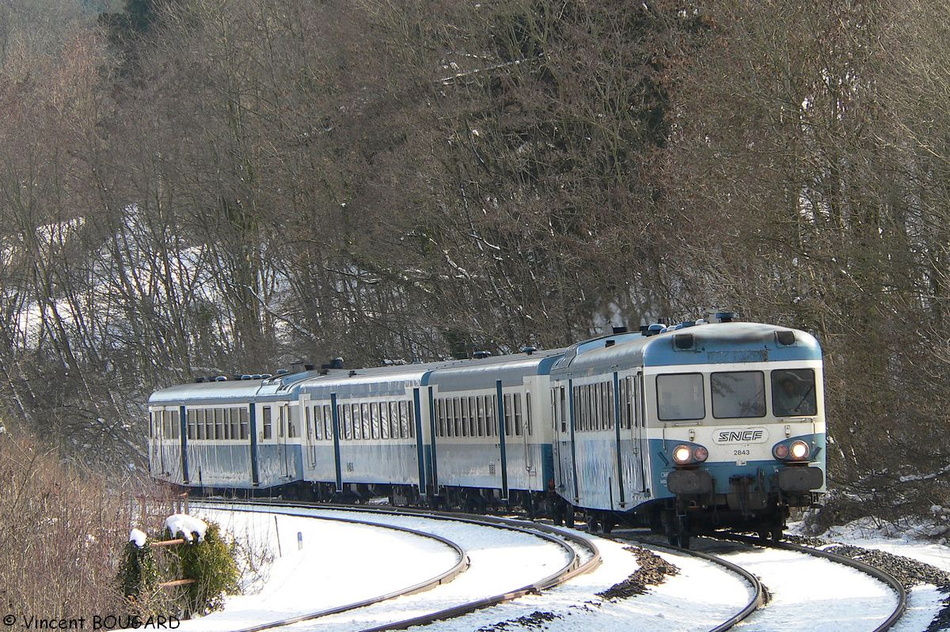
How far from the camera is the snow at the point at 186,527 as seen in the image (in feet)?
51.3

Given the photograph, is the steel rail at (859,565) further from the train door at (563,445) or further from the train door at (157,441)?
the train door at (157,441)

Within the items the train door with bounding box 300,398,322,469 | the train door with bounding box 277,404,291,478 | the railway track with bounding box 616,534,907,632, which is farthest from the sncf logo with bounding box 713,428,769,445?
the train door with bounding box 277,404,291,478

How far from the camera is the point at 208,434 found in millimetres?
36500

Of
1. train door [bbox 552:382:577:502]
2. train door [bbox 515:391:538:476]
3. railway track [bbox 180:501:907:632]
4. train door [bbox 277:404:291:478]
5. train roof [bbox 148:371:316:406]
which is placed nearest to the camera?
railway track [bbox 180:501:907:632]

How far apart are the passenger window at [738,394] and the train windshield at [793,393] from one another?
159mm

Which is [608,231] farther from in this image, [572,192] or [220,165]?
[220,165]

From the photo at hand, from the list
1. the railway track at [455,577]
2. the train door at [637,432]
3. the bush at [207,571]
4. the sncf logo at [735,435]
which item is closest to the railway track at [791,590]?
the train door at [637,432]

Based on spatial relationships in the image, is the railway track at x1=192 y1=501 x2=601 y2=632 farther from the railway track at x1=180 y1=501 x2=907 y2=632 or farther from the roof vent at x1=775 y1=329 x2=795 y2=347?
the roof vent at x1=775 y1=329 x2=795 y2=347

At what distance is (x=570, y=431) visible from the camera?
20.7 metres

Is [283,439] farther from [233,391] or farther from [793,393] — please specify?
[793,393]

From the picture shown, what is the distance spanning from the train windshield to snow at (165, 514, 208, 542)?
633cm

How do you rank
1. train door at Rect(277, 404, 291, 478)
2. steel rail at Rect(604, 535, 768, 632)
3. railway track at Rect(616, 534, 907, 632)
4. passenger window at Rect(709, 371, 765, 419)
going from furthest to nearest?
train door at Rect(277, 404, 291, 478)
passenger window at Rect(709, 371, 765, 419)
steel rail at Rect(604, 535, 768, 632)
railway track at Rect(616, 534, 907, 632)

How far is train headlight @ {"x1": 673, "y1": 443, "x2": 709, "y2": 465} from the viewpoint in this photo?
55.0 feet

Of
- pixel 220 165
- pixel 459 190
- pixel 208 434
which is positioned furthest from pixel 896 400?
pixel 220 165
